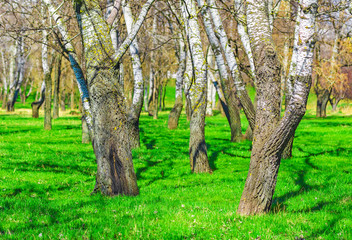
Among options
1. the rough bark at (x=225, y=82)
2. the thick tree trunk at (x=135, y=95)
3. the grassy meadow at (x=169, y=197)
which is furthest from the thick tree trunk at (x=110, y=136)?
the thick tree trunk at (x=135, y=95)

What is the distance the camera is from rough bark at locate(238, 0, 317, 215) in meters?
4.84

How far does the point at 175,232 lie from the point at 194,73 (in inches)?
218

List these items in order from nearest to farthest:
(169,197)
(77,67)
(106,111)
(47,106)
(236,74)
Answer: (106,111)
(169,197)
(77,67)
(236,74)
(47,106)

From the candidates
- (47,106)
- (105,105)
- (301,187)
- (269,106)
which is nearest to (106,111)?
(105,105)

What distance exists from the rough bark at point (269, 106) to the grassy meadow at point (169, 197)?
0.42 meters

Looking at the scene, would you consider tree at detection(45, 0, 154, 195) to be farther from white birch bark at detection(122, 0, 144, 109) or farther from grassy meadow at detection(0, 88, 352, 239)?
white birch bark at detection(122, 0, 144, 109)

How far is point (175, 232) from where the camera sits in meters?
4.65

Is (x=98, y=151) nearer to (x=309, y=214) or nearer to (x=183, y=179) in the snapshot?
(x=183, y=179)

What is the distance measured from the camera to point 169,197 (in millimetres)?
7051

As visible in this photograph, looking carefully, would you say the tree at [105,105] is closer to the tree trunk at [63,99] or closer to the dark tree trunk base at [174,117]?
the dark tree trunk base at [174,117]

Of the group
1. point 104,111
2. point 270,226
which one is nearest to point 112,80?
point 104,111

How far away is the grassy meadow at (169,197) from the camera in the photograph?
4652mm

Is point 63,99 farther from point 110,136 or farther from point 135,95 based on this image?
point 110,136

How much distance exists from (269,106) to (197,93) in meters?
4.28
